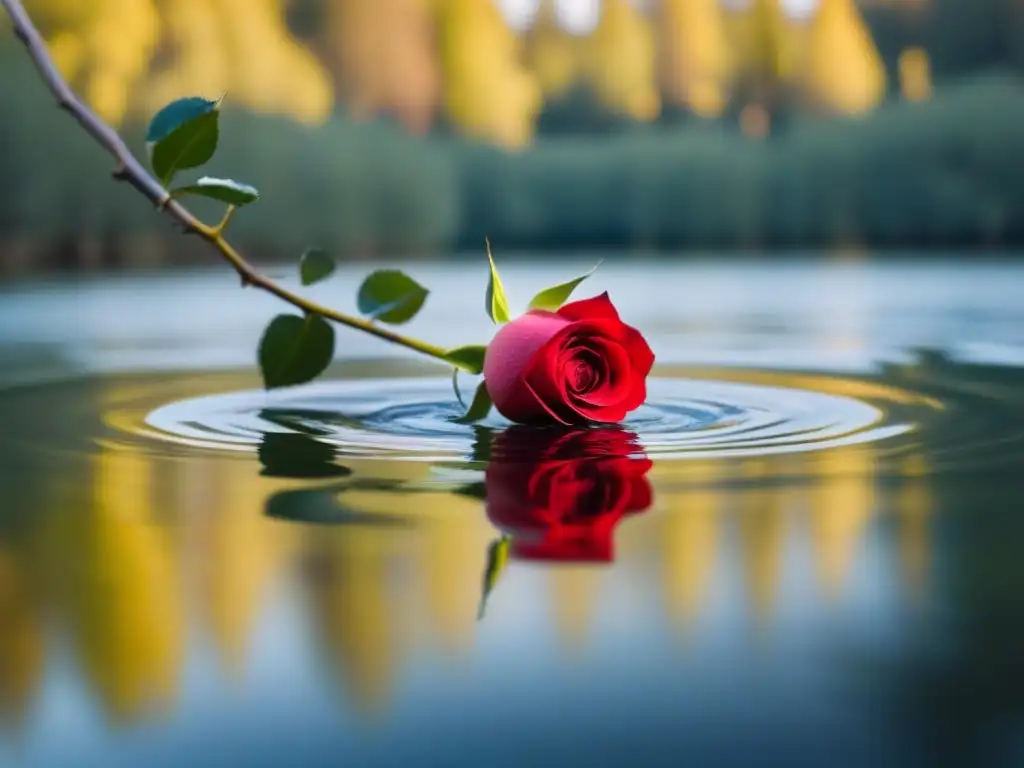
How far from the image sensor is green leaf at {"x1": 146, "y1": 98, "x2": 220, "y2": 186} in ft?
2.20

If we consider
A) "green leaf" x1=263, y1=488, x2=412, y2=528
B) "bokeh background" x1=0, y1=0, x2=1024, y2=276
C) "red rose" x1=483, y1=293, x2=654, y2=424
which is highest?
"bokeh background" x1=0, y1=0, x2=1024, y2=276

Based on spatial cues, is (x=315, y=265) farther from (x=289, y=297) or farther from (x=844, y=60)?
(x=844, y=60)

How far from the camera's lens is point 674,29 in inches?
229

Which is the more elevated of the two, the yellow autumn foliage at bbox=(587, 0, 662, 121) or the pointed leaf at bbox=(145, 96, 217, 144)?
the yellow autumn foliage at bbox=(587, 0, 662, 121)

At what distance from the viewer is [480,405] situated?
0.77 m

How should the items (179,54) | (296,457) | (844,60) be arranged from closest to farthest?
(296,457), (179,54), (844,60)

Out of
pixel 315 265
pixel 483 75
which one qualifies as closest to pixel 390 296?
pixel 315 265

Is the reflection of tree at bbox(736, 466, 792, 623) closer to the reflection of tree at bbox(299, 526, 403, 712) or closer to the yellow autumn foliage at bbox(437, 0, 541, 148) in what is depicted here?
the reflection of tree at bbox(299, 526, 403, 712)

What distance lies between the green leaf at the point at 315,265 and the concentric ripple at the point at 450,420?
0.29ft

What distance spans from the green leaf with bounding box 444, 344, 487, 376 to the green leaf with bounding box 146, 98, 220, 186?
17 cm

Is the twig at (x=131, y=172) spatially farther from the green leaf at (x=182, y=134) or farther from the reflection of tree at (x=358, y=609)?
the reflection of tree at (x=358, y=609)

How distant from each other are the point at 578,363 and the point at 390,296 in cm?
14

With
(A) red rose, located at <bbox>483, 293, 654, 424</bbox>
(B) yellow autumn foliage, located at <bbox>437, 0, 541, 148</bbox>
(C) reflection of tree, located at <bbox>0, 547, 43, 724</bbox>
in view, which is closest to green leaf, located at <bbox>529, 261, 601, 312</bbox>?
(A) red rose, located at <bbox>483, 293, 654, 424</bbox>

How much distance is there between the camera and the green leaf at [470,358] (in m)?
0.75
